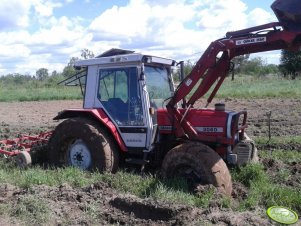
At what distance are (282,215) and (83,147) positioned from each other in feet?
12.7

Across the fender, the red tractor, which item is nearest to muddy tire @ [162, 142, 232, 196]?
the red tractor

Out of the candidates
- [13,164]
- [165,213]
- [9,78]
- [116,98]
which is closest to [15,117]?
[13,164]

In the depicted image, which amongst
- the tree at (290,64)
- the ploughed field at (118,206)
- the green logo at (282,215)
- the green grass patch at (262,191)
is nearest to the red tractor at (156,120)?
the green grass patch at (262,191)

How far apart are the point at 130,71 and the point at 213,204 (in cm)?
293

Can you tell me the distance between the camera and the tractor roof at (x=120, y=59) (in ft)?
25.0

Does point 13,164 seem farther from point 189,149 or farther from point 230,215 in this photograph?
point 230,215

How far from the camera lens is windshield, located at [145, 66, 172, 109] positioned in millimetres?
7969

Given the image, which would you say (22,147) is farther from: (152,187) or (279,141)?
(279,141)

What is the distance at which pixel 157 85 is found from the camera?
8203 millimetres

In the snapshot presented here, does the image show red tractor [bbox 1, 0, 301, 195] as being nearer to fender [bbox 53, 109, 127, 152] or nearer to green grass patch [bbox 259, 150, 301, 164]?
fender [bbox 53, 109, 127, 152]

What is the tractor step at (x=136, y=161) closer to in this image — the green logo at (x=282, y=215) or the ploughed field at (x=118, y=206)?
the ploughed field at (x=118, y=206)

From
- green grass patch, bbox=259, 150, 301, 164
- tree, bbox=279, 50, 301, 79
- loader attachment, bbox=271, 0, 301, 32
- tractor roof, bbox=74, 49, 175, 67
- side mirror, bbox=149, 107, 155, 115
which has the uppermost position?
tree, bbox=279, 50, 301, 79

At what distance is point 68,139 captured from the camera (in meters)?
8.25

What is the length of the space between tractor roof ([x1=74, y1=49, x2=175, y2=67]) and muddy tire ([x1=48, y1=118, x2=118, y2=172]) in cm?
105
